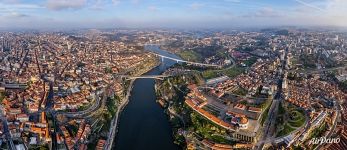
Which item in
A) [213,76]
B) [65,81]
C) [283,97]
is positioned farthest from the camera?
[213,76]

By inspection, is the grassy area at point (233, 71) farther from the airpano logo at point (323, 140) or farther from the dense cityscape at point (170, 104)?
the airpano logo at point (323, 140)

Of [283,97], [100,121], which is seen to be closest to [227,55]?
[283,97]

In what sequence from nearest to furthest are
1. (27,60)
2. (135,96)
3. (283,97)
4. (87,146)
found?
(87,146)
(283,97)
(135,96)
(27,60)

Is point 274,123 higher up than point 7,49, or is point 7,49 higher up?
point 7,49

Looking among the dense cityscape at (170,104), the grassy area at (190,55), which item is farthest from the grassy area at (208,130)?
the grassy area at (190,55)

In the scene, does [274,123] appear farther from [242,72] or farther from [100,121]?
[242,72]

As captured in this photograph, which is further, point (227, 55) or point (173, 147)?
point (227, 55)

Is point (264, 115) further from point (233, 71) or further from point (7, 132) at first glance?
point (7, 132)

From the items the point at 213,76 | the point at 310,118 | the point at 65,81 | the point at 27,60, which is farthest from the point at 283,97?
the point at 27,60

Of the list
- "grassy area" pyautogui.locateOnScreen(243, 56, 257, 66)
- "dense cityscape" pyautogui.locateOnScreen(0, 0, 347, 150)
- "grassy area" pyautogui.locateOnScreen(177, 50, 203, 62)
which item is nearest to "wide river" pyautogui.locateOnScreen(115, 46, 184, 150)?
"dense cityscape" pyautogui.locateOnScreen(0, 0, 347, 150)
